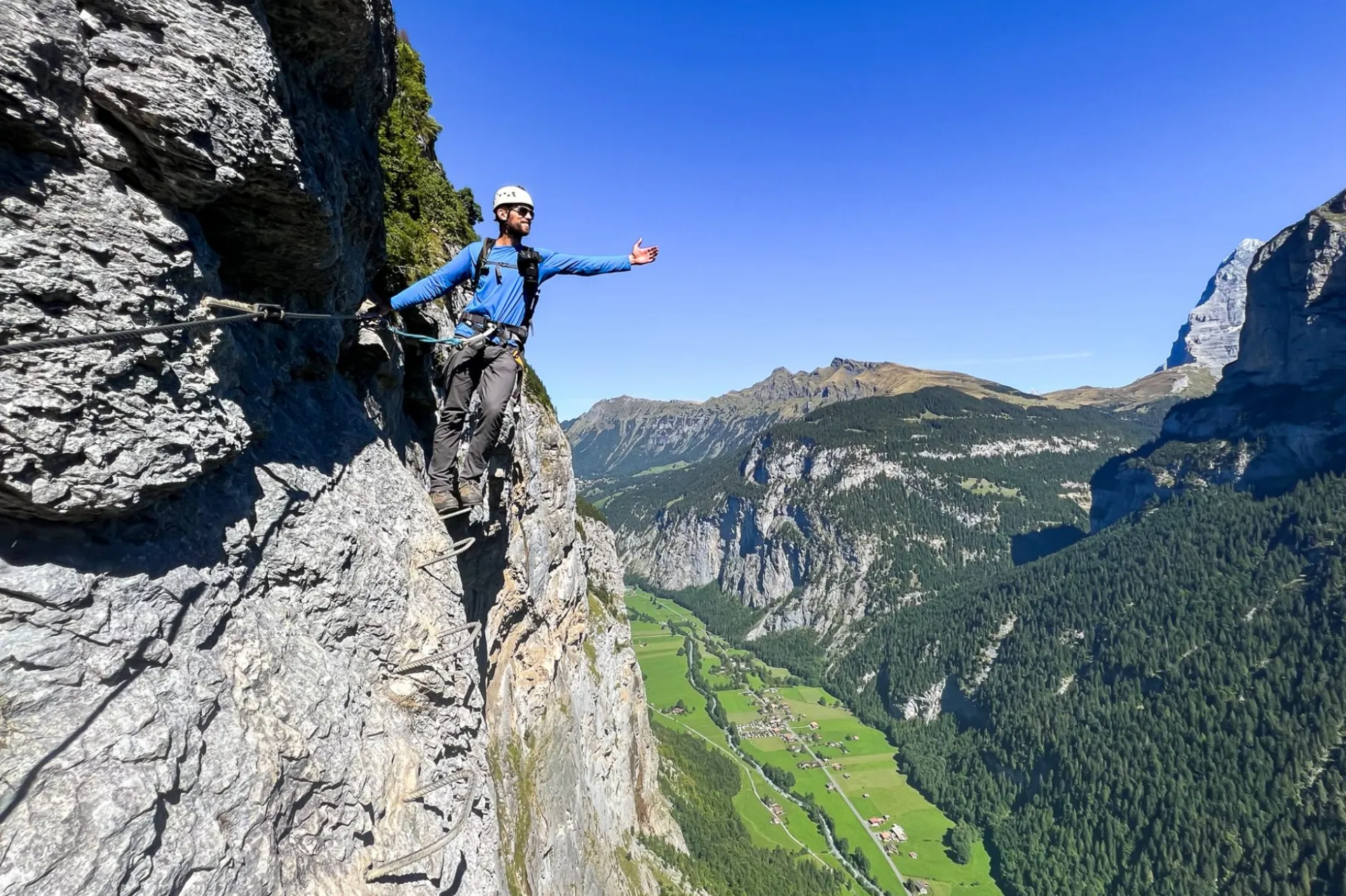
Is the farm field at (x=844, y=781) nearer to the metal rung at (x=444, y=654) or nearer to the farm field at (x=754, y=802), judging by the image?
the farm field at (x=754, y=802)

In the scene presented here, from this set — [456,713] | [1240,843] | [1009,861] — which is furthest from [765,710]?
[456,713]

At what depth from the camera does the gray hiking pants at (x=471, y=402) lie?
9898mm

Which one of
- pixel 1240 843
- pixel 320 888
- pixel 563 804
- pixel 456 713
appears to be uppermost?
pixel 456 713

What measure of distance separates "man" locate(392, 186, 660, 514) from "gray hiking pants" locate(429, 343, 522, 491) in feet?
0.04

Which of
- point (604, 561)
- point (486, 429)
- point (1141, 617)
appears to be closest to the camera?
point (486, 429)

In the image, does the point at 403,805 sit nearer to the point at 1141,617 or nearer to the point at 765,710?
the point at 765,710

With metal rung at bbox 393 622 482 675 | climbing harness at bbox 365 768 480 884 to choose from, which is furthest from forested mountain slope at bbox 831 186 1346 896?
metal rung at bbox 393 622 482 675

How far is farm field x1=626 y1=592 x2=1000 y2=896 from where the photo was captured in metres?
107

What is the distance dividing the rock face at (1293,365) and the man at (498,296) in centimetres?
22729

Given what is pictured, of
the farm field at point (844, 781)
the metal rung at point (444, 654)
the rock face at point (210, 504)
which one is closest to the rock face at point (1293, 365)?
the farm field at point (844, 781)

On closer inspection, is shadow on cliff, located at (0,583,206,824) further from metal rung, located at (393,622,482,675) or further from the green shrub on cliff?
the green shrub on cliff

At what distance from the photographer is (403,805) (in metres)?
8.12

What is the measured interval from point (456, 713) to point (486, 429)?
446 cm

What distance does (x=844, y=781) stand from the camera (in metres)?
138
